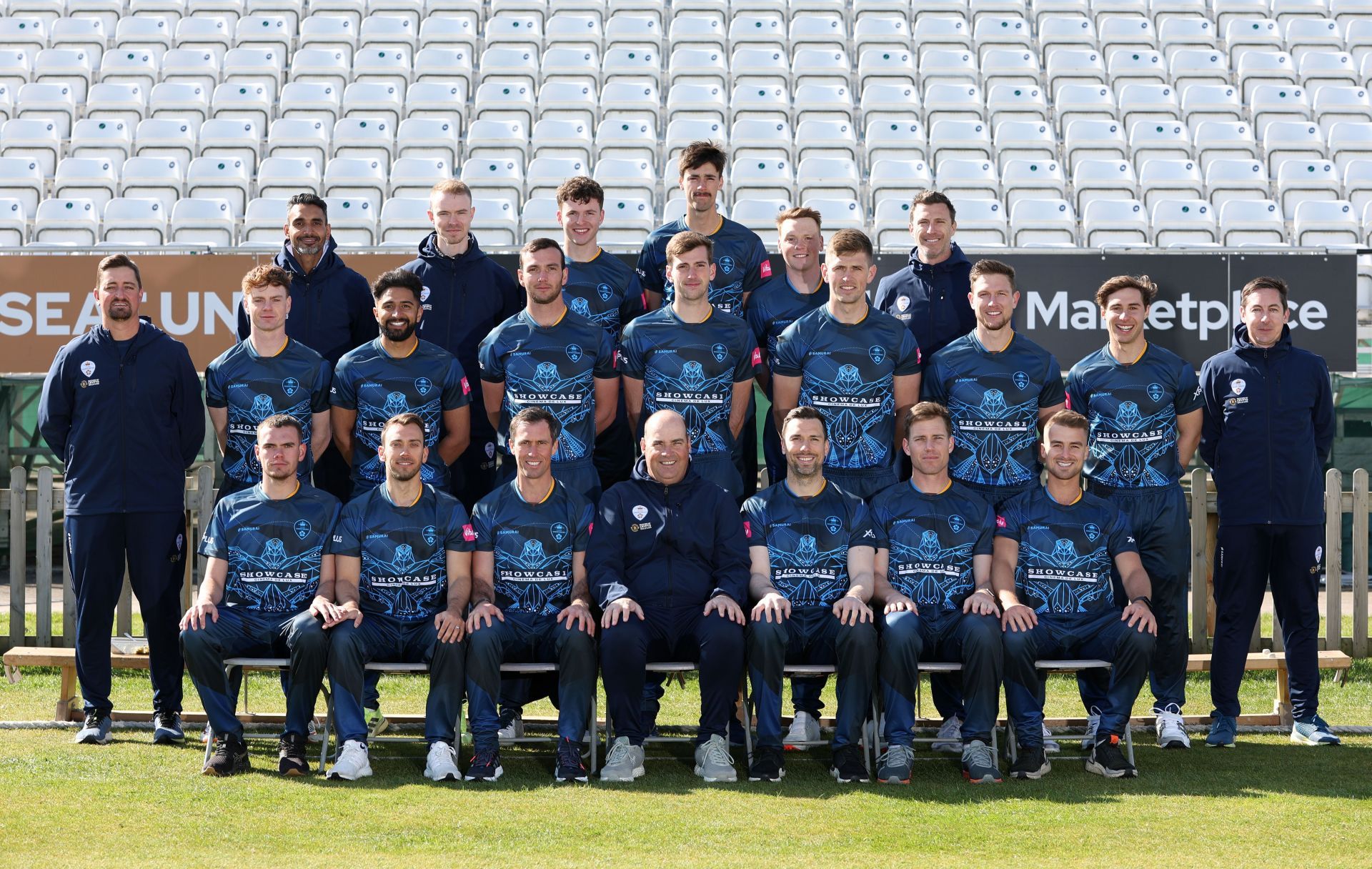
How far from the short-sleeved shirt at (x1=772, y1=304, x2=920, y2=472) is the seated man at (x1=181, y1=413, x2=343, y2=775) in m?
2.10

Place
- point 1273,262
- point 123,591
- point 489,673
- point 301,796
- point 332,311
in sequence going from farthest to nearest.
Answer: point 1273,262 < point 123,591 < point 332,311 < point 489,673 < point 301,796

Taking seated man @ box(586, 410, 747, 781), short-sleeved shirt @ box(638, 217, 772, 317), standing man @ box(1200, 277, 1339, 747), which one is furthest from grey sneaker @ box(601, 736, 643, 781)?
standing man @ box(1200, 277, 1339, 747)

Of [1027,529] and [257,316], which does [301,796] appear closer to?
[257,316]

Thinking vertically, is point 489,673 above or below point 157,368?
below

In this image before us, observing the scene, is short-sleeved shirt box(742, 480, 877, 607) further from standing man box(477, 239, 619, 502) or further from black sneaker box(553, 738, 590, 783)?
black sneaker box(553, 738, 590, 783)

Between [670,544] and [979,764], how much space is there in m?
1.50

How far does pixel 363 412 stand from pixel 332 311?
2.47 ft

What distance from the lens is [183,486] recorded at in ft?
21.0

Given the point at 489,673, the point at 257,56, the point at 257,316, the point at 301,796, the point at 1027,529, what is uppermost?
the point at 257,56

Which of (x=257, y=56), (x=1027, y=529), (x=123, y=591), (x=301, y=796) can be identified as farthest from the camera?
(x=257, y=56)

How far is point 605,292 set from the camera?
6.86m

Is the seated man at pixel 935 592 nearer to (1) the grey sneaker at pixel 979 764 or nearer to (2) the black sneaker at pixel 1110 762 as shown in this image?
(1) the grey sneaker at pixel 979 764

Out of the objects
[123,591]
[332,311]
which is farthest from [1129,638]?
[123,591]

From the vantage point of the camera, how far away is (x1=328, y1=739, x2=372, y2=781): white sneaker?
217 inches
